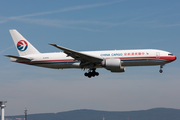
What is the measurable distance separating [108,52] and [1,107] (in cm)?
7424

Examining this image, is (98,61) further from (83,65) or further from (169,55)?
(169,55)

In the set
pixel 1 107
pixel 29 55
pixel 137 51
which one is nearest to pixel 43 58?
pixel 29 55

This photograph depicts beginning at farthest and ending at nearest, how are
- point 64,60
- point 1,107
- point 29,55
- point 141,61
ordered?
point 1,107, point 29,55, point 64,60, point 141,61

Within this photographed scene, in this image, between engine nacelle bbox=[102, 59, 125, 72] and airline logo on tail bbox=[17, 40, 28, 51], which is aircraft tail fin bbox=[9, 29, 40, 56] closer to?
airline logo on tail bbox=[17, 40, 28, 51]

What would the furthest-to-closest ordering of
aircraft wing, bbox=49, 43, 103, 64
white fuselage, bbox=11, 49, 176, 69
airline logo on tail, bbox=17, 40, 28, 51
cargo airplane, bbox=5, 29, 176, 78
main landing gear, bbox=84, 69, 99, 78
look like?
airline logo on tail, bbox=17, 40, 28, 51 → main landing gear, bbox=84, 69, 99, 78 → white fuselage, bbox=11, 49, 176, 69 → cargo airplane, bbox=5, 29, 176, 78 → aircraft wing, bbox=49, 43, 103, 64

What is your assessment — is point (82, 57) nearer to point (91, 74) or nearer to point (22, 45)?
point (91, 74)

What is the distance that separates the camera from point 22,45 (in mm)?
50156

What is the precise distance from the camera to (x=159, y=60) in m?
42.2

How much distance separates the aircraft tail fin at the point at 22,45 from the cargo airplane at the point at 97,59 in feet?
6.43

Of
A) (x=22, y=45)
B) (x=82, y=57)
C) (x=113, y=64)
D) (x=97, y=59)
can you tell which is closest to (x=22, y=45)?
(x=22, y=45)

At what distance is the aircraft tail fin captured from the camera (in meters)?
49.4

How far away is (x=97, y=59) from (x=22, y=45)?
15824 millimetres

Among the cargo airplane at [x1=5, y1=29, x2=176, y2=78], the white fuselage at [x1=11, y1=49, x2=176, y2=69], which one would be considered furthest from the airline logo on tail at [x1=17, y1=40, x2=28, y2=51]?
the white fuselage at [x1=11, y1=49, x2=176, y2=69]

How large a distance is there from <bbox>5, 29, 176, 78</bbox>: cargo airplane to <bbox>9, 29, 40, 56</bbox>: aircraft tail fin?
1960mm
